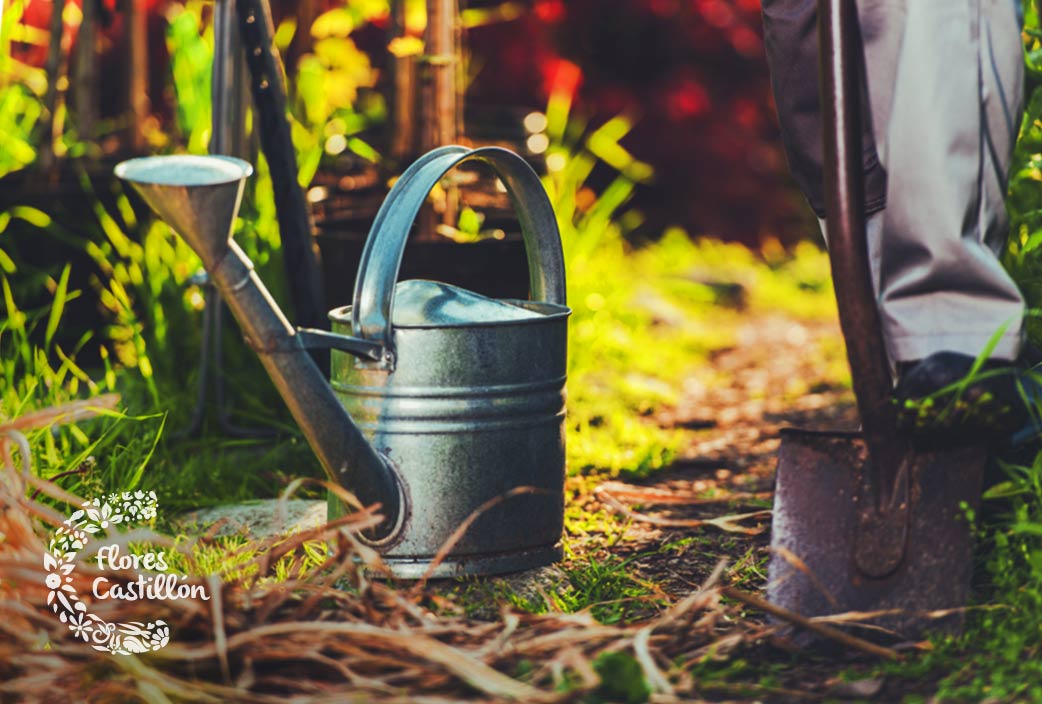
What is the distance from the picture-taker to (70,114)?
3904 millimetres

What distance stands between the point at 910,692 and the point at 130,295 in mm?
2263

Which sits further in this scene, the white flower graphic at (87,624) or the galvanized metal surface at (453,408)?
the galvanized metal surface at (453,408)

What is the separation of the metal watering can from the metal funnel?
0.49 feet

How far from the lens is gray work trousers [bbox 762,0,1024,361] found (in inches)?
65.9

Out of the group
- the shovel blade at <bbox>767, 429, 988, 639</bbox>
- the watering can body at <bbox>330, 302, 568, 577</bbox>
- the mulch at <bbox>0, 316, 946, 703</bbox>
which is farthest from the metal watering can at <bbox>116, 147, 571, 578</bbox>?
the shovel blade at <bbox>767, 429, 988, 639</bbox>

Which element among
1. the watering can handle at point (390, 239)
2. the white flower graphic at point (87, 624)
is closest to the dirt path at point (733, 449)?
the watering can handle at point (390, 239)

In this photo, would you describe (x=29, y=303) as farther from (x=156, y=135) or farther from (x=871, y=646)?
(x=871, y=646)

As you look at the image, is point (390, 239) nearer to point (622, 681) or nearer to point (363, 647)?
point (363, 647)

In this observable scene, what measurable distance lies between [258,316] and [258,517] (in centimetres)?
66

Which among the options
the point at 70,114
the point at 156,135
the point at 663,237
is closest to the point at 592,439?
the point at 156,135

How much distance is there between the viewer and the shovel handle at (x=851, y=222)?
5.53 feet

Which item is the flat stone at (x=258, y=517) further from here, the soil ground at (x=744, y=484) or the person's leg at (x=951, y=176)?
the person's leg at (x=951, y=176)

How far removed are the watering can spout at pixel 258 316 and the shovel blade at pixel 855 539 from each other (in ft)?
1.78

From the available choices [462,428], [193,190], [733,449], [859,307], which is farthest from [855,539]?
[733,449]
